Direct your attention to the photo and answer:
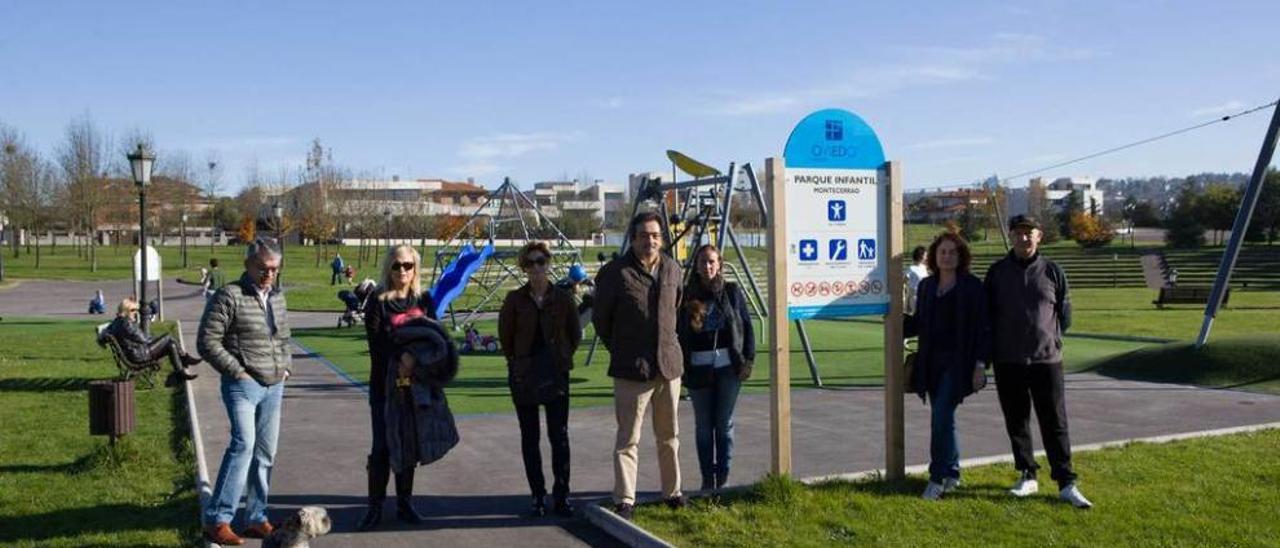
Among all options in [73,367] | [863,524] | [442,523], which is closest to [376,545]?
[442,523]

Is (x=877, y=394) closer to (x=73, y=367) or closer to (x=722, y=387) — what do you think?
(x=722, y=387)

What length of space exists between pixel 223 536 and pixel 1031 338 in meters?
4.86

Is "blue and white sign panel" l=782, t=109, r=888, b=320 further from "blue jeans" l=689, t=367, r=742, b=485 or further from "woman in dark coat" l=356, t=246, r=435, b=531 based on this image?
"woman in dark coat" l=356, t=246, r=435, b=531

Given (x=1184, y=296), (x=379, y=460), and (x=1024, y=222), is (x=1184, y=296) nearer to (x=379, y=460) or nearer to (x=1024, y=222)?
(x=1024, y=222)

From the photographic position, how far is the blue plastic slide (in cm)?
1866

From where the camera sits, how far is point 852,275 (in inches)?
293

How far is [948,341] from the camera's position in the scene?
6.96 meters

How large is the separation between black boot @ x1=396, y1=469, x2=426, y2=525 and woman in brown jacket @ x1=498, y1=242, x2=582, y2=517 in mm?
718

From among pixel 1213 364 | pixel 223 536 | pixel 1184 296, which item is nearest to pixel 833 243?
pixel 223 536

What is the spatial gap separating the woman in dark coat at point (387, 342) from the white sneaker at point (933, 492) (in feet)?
10.2

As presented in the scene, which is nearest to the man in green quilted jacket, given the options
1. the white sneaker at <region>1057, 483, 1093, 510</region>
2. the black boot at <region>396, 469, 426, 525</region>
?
the black boot at <region>396, 469, 426, 525</region>

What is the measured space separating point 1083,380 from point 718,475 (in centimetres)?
753

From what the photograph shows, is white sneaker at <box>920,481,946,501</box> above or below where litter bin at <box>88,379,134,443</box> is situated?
below

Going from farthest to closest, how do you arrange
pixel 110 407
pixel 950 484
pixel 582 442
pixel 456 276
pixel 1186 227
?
pixel 1186 227 < pixel 456 276 < pixel 582 442 < pixel 110 407 < pixel 950 484
